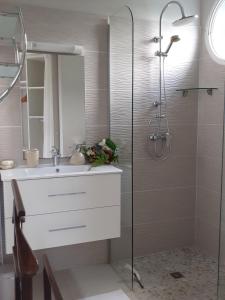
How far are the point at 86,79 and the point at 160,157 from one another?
3.34ft

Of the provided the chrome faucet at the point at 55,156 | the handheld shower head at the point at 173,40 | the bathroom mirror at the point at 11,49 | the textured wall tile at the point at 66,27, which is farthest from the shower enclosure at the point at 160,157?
the bathroom mirror at the point at 11,49

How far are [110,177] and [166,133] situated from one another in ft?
2.92

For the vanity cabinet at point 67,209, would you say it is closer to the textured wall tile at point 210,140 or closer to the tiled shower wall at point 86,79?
the tiled shower wall at point 86,79

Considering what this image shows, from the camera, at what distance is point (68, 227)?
7.48ft

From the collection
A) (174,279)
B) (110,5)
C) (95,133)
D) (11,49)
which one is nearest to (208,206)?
(174,279)

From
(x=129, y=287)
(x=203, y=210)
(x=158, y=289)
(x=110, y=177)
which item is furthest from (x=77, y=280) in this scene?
(x=203, y=210)

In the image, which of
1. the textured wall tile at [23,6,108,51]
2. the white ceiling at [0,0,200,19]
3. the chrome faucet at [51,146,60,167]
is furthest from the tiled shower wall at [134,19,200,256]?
the chrome faucet at [51,146,60,167]

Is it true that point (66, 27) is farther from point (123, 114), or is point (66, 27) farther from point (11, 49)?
point (123, 114)

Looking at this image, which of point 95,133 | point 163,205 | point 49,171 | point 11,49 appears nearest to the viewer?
point 11,49

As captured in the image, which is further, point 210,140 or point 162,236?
point 162,236

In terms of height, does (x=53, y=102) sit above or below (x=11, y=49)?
below

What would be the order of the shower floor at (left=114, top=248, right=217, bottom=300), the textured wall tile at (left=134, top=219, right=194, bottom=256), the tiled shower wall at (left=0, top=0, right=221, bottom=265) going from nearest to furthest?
1. the shower floor at (left=114, top=248, right=217, bottom=300)
2. the tiled shower wall at (left=0, top=0, right=221, bottom=265)
3. the textured wall tile at (left=134, top=219, right=194, bottom=256)

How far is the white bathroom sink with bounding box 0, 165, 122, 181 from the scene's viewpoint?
2162 millimetres

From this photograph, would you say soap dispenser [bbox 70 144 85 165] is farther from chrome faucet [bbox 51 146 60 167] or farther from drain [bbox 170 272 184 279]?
drain [bbox 170 272 184 279]
